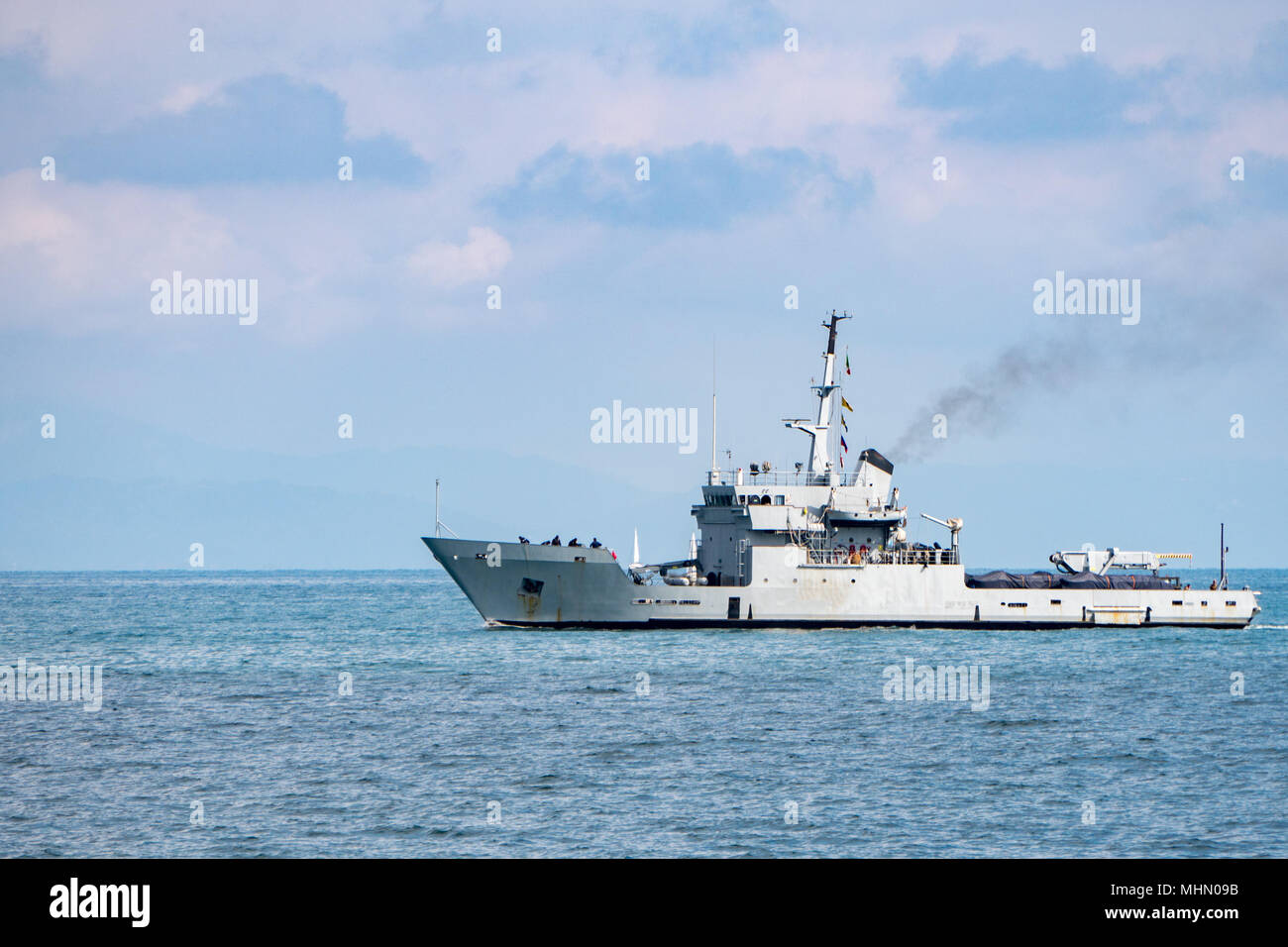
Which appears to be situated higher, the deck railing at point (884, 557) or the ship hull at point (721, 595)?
the deck railing at point (884, 557)

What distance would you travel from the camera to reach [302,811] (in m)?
22.8

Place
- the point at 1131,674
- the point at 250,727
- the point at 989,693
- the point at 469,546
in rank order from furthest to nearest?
the point at 469,546
the point at 1131,674
the point at 989,693
the point at 250,727

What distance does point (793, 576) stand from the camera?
54844mm

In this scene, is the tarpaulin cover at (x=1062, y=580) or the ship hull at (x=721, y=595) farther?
the tarpaulin cover at (x=1062, y=580)

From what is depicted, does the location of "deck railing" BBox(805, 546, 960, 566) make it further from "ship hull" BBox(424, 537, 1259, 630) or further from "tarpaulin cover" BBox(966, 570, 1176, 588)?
"tarpaulin cover" BBox(966, 570, 1176, 588)

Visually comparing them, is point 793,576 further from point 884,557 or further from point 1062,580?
point 1062,580

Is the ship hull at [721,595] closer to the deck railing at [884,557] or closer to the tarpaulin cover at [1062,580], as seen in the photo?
the deck railing at [884,557]

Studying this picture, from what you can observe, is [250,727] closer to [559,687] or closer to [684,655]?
[559,687]

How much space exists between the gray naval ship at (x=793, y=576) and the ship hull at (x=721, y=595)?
42 mm

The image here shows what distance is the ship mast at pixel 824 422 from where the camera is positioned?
5775 centimetres

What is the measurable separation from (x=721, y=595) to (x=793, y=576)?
3.10 m
